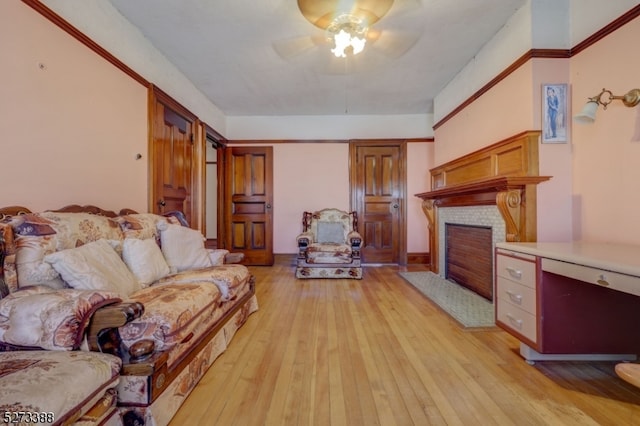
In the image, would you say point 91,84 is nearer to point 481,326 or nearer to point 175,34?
point 175,34

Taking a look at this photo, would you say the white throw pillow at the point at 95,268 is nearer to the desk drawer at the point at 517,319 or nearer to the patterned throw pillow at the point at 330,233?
the desk drawer at the point at 517,319

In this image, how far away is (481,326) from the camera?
7.49 ft

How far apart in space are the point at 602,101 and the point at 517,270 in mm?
1427

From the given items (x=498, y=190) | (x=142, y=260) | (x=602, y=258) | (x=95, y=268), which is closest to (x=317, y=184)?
(x=498, y=190)

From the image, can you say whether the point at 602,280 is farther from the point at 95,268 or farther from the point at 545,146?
the point at 95,268

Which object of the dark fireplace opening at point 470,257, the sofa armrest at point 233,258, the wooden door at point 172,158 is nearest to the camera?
the sofa armrest at point 233,258

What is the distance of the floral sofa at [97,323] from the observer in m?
0.94

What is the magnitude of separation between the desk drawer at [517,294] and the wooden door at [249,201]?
141 inches

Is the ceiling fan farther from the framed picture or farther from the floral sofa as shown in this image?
the floral sofa

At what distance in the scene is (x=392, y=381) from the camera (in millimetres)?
1586

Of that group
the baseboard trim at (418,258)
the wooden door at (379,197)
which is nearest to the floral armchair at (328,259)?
the wooden door at (379,197)

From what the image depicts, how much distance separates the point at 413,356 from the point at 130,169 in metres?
2.73

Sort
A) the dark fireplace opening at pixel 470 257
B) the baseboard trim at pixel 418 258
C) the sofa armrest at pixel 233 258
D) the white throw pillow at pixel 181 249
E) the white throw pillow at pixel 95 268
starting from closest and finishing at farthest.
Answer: the white throw pillow at pixel 95 268
the white throw pillow at pixel 181 249
the sofa armrest at pixel 233 258
the dark fireplace opening at pixel 470 257
the baseboard trim at pixel 418 258

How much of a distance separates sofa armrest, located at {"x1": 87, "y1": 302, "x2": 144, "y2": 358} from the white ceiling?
2.31 meters
